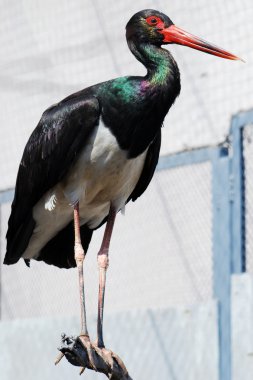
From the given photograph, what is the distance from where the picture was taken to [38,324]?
7934mm

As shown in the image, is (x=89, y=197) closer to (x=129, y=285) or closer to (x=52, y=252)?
(x=52, y=252)

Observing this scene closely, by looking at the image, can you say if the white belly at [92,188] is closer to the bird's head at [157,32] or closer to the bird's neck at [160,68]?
the bird's neck at [160,68]

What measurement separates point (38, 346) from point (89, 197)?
5.54 ft

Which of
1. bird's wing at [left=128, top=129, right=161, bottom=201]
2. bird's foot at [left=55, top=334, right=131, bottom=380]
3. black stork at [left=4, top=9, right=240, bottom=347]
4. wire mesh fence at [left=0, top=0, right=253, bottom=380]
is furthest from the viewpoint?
wire mesh fence at [left=0, top=0, right=253, bottom=380]

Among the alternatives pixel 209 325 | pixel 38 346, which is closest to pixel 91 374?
pixel 38 346

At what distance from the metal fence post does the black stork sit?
0.82m

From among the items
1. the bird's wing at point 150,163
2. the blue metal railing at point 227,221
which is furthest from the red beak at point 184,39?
the blue metal railing at point 227,221

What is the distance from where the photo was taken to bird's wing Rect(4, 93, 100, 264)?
6.21m

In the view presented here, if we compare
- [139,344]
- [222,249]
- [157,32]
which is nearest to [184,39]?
[157,32]

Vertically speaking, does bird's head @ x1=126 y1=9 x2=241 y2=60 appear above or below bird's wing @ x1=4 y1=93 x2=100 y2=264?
above

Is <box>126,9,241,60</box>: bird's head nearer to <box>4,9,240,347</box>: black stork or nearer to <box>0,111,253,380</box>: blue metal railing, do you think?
<box>4,9,240,347</box>: black stork

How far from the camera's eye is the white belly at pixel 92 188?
625 cm

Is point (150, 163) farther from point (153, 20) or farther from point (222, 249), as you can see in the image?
point (222, 249)

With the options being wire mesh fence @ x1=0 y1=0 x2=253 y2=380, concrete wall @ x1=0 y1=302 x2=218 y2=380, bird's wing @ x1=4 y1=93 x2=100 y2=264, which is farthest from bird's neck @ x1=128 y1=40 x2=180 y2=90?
concrete wall @ x1=0 y1=302 x2=218 y2=380
